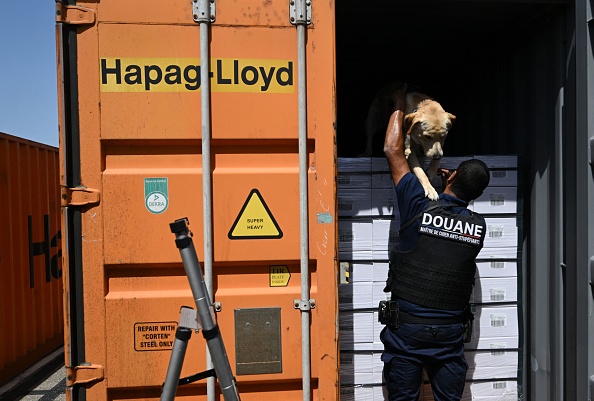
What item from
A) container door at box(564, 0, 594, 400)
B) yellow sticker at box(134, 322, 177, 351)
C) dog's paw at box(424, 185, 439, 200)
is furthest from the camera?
dog's paw at box(424, 185, 439, 200)

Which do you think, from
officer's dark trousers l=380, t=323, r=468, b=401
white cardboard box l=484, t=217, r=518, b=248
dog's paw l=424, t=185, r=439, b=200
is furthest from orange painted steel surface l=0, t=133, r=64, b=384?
white cardboard box l=484, t=217, r=518, b=248

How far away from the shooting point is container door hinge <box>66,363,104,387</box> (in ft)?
7.68

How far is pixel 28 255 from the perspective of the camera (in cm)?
575

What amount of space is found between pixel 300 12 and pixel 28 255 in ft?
16.3

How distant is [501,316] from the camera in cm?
313

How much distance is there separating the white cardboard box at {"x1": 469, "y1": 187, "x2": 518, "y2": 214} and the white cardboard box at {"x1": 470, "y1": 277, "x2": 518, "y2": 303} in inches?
17.9

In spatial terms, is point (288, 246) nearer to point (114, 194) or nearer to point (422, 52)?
point (114, 194)

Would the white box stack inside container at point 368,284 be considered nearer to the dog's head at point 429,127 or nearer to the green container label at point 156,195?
the dog's head at point 429,127

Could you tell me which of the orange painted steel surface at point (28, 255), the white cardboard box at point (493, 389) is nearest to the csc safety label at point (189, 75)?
the white cardboard box at point (493, 389)

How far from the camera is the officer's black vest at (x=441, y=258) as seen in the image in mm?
2666

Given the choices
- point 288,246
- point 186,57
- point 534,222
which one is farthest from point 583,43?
point 186,57

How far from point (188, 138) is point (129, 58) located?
0.50m

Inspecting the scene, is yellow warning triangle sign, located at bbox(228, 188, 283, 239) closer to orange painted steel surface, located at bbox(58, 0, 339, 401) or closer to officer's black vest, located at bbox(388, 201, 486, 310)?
orange painted steel surface, located at bbox(58, 0, 339, 401)

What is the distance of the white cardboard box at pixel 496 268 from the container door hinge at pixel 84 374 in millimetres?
2360
